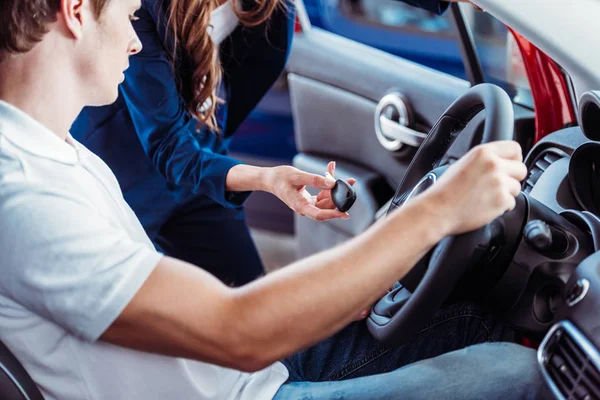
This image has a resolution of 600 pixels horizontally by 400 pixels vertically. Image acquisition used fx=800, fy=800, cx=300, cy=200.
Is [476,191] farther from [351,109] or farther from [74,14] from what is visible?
[351,109]

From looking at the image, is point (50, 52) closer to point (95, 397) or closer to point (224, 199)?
point (95, 397)

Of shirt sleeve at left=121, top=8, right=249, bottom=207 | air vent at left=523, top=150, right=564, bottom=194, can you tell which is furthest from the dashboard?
shirt sleeve at left=121, top=8, right=249, bottom=207

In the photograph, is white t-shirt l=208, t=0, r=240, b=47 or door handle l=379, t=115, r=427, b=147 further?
door handle l=379, t=115, r=427, b=147

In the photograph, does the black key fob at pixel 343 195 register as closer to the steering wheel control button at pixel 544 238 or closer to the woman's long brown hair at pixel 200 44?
the steering wheel control button at pixel 544 238

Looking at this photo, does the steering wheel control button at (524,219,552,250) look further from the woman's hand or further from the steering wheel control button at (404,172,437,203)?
the woman's hand

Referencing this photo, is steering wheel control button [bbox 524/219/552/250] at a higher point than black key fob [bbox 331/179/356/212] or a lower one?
higher

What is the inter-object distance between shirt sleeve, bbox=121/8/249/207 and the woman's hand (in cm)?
17

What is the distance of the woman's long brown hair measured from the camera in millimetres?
1519

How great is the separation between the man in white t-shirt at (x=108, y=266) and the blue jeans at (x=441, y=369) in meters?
0.20

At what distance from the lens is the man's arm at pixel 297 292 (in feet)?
2.78

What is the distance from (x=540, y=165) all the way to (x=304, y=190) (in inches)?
15.9

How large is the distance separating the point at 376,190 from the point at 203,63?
80 centimetres

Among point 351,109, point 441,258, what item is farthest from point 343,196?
point 351,109

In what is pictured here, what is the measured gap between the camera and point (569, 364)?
0.97 meters
